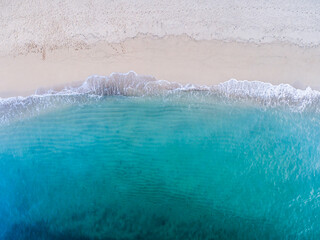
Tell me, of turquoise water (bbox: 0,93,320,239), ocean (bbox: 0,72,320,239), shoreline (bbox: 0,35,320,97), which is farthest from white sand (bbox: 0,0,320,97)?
turquoise water (bbox: 0,93,320,239)

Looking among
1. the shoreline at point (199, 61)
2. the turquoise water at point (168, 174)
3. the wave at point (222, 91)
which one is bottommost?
the turquoise water at point (168, 174)

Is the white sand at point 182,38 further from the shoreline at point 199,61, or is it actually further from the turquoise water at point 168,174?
the turquoise water at point 168,174

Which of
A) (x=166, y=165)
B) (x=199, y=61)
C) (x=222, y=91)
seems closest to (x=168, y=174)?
(x=166, y=165)

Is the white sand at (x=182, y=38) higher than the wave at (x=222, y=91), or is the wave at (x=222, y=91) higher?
the white sand at (x=182, y=38)

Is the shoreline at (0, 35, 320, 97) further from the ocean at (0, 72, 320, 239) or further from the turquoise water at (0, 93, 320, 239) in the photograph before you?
the turquoise water at (0, 93, 320, 239)

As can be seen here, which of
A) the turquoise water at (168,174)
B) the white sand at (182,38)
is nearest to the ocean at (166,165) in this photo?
the turquoise water at (168,174)

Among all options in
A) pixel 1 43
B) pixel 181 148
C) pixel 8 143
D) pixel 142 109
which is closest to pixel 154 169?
pixel 181 148
